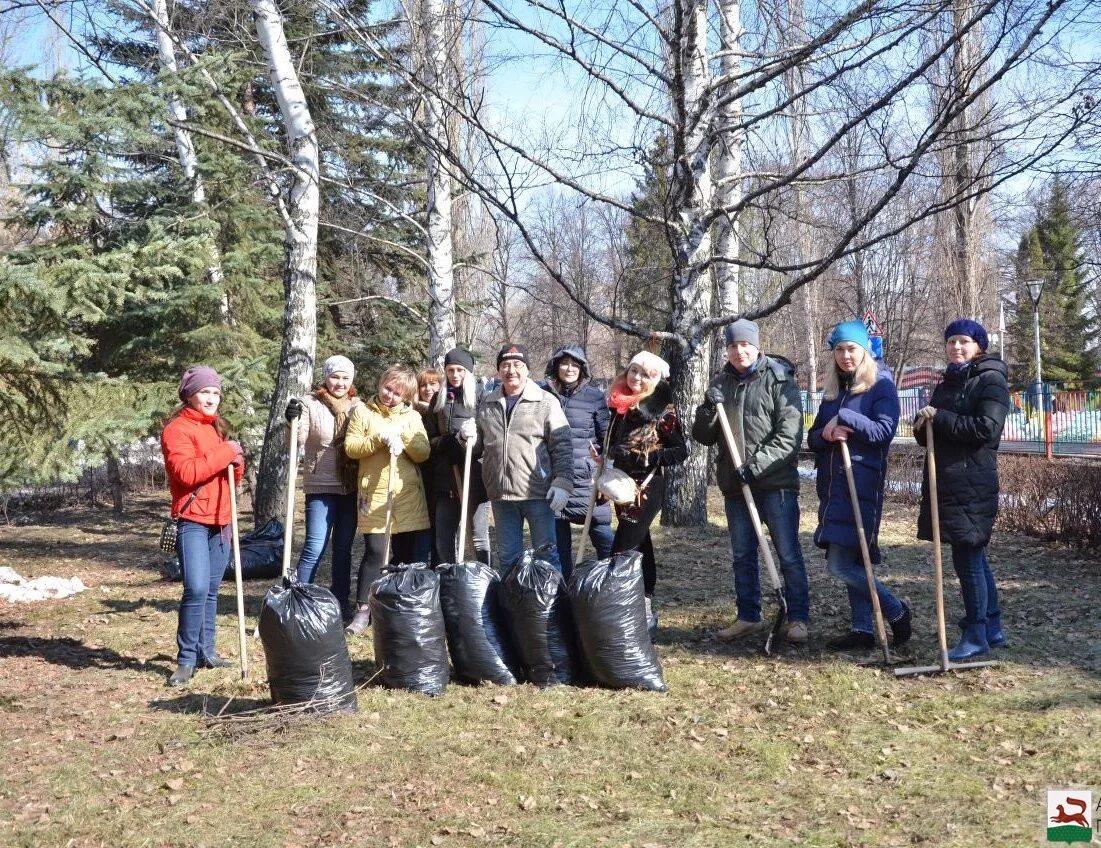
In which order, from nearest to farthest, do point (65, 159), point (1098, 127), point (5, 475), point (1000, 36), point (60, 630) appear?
point (1000, 36)
point (60, 630)
point (5, 475)
point (1098, 127)
point (65, 159)

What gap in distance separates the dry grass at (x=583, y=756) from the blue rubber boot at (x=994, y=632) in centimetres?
7

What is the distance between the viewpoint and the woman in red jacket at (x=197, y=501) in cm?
535

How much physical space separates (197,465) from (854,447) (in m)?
3.64

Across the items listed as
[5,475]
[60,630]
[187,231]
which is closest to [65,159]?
[187,231]

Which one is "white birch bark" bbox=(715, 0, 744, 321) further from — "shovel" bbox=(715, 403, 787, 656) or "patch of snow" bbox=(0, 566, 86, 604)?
"patch of snow" bbox=(0, 566, 86, 604)

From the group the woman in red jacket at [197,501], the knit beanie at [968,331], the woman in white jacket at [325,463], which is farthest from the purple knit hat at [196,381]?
the knit beanie at [968,331]

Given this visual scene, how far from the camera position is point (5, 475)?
26.3ft

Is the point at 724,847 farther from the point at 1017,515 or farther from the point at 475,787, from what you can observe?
the point at 1017,515

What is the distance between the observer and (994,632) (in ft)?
17.8

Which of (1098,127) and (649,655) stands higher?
(1098,127)

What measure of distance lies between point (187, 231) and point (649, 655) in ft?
28.0

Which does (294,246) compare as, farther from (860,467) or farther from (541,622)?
(860,467)

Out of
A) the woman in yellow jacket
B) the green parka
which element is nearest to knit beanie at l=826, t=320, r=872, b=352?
the green parka

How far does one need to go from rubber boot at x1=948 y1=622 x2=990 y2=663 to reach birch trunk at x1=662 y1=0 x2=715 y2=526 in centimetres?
413
